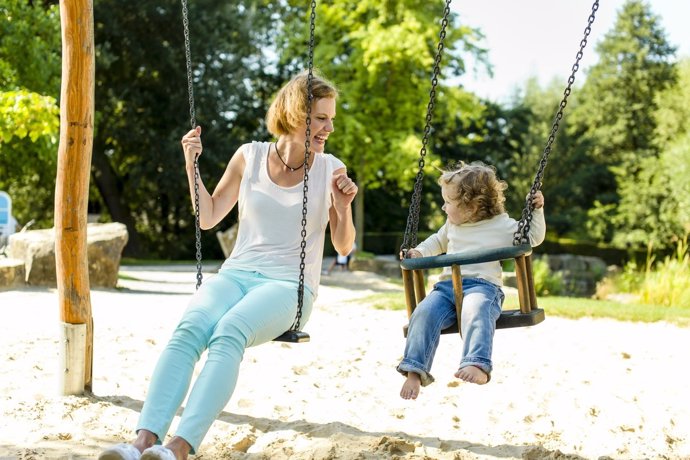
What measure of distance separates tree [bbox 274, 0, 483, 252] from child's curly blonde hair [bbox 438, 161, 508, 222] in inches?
508

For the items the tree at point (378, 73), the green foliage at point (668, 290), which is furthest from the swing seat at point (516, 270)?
the tree at point (378, 73)

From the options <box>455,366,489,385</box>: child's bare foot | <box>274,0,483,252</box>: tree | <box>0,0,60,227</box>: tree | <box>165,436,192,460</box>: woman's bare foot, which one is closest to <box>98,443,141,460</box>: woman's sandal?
<box>165,436,192,460</box>: woman's bare foot

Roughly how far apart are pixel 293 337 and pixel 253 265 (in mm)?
359

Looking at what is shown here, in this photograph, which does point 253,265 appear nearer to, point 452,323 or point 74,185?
point 452,323

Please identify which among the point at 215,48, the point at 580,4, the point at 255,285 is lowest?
the point at 255,285

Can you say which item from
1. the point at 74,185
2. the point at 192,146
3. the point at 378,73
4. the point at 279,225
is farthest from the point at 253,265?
the point at 378,73

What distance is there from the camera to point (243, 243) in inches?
129

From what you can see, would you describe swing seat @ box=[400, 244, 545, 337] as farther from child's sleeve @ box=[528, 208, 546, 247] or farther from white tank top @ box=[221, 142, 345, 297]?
white tank top @ box=[221, 142, 345, 297]

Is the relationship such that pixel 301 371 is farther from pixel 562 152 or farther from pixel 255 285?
pixel 562 152

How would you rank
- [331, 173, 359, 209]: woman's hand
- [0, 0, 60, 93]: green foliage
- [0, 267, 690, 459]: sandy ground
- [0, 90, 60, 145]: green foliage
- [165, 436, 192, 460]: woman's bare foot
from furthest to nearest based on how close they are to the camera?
[0, 0, 60, 93]: green foliage, [0, 90, 60, 145]: green foliage, [0, 267, 690, 459]: sandy ground, [331, 173, 359, 209]: woman's hand, [165, 436, 192, 460]: woman's bare foot

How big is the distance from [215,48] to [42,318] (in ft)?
48.3

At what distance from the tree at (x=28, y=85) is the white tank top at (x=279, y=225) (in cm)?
698

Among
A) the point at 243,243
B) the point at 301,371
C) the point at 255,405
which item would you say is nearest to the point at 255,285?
→ the point at 243,243

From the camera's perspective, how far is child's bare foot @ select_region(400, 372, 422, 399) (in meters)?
3.14
